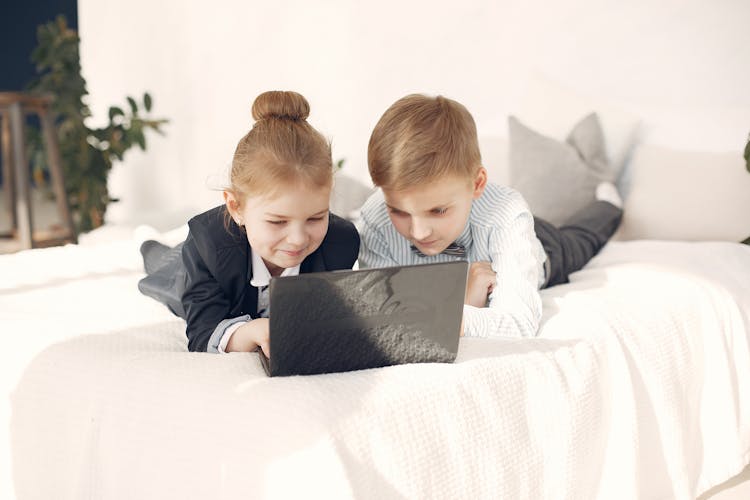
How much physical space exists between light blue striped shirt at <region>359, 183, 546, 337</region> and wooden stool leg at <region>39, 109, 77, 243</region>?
241 centimetres

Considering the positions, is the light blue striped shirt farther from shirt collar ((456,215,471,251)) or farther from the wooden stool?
the wooden stool

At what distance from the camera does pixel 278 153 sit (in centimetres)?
123

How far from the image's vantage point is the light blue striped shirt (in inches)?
53.9

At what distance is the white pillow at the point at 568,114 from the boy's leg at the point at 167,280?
53.0 inches

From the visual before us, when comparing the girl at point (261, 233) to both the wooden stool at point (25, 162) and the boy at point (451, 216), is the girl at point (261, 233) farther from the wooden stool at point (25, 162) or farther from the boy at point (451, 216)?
the wooden stool at point (25, 162)

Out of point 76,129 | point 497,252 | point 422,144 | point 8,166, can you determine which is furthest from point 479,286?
point 8,166

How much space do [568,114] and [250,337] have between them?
1631mm

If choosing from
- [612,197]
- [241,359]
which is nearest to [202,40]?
[612,197]

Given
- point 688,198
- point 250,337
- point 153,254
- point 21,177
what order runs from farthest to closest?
point 21,177 < point 688,198 < point 153,254 < point 250,337

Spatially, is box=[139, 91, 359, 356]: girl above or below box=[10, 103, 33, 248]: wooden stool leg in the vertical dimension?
above

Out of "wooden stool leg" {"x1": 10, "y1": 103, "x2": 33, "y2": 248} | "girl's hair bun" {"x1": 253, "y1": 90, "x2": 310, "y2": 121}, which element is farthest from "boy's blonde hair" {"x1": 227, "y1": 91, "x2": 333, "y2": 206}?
"wooden stool leg" {"x1": 10, "y1": 103, "x2": 33, "y2": 248}

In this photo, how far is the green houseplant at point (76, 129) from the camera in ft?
12.4

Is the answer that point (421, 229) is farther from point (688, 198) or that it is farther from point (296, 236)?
point (688, 198)

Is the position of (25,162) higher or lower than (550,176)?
lower
